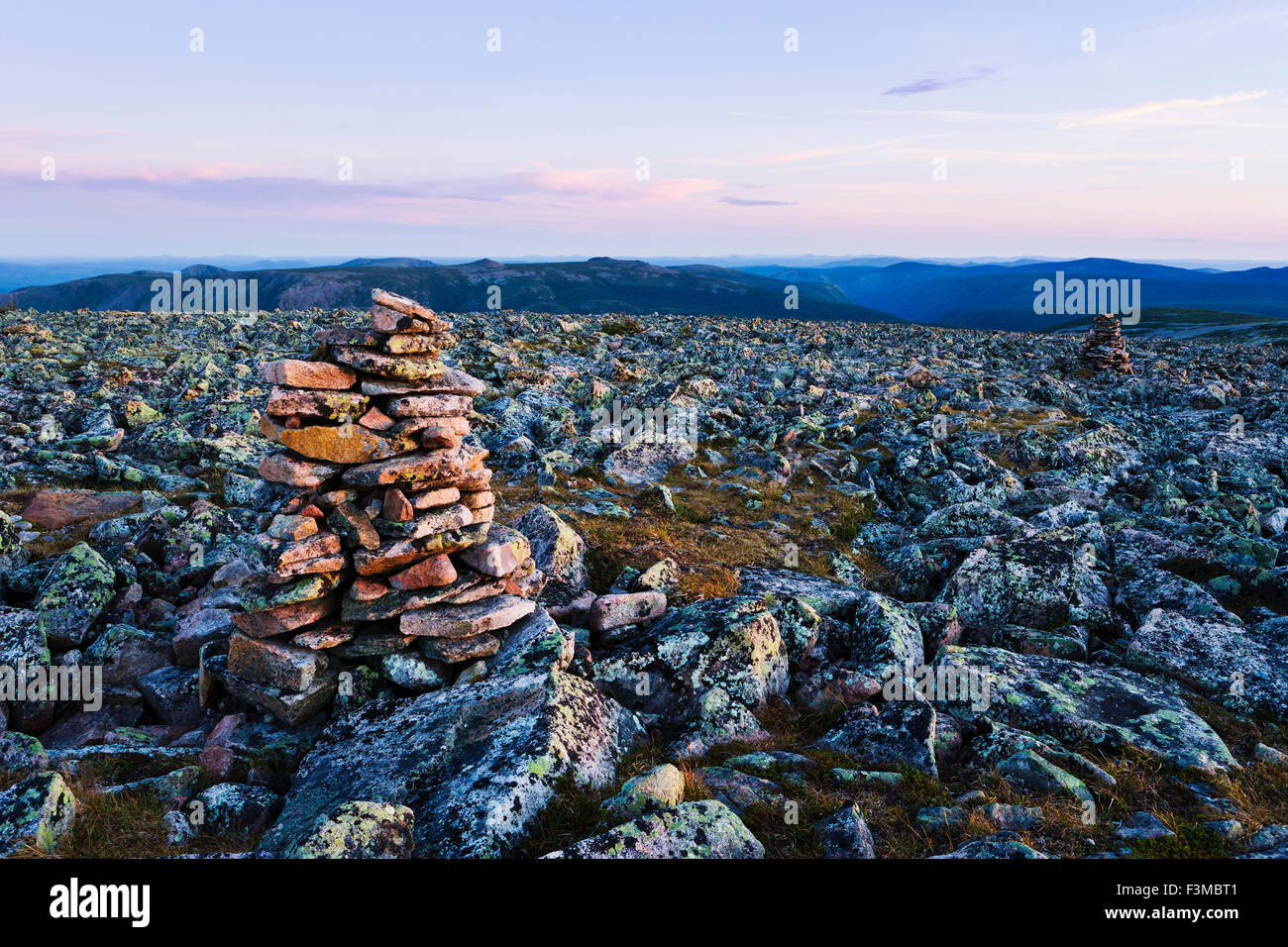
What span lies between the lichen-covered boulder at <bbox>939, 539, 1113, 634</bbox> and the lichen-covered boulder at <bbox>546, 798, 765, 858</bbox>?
892 centimetres

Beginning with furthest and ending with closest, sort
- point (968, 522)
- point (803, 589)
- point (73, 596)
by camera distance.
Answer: point (968, 522), point (803, 589), point (73, 596)

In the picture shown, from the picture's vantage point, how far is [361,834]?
6629 millimetres

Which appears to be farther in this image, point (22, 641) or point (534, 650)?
point (22, 641)

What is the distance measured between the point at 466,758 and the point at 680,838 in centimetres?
→ 321

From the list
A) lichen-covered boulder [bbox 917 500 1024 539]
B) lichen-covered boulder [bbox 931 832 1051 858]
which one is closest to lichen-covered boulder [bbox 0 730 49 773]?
lichen-covered boulder [bbox 931 832 1051 858]

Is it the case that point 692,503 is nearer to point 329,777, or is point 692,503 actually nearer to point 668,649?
point 668,649

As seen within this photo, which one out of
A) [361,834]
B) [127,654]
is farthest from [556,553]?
[361,834]

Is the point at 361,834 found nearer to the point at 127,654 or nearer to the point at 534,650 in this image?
the point at 534,650

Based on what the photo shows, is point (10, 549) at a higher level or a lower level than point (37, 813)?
higher

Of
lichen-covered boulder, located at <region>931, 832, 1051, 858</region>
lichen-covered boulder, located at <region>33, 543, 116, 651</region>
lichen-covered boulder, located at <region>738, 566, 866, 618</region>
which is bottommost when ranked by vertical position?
lichen-covered boulder, located at <region>931, 832, 1051, 858</region>

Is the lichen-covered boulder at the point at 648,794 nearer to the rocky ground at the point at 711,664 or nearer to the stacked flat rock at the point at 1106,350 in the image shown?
the rocky ground at the point at 711,664

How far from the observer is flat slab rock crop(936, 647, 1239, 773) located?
9148 mm

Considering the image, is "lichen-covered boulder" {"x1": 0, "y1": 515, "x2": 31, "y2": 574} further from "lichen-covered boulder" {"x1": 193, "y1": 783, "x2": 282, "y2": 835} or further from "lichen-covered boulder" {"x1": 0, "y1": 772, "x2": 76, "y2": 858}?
"lichen-covered boulder" {"x1": 193, "y1": 783, "x2": 282, "y2": 835}
